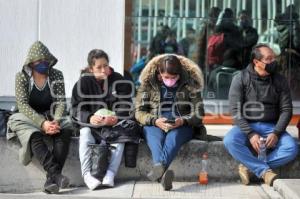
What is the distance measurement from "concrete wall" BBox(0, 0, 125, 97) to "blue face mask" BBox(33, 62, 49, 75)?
200 centimetres

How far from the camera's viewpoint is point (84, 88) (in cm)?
695

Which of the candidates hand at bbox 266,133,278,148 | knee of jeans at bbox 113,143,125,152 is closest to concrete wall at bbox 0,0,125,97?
knee of jeans at bbox 113,143,125,152

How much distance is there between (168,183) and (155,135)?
572mm

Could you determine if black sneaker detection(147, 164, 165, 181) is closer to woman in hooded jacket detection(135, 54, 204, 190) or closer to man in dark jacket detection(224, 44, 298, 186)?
woman in hooded jacket detection(135, 54, 204, 190)

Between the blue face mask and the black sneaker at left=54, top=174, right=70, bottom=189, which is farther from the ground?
the blue face mask

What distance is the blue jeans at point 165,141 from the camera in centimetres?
666

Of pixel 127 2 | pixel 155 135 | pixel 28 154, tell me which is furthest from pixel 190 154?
pixel 127 2

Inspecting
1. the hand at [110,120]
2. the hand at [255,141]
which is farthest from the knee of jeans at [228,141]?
the hand at [110,120]

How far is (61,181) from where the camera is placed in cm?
645

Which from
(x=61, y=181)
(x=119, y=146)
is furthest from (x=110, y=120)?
(x=61, y=181)

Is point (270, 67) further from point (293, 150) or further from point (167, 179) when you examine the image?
point (167, 179)

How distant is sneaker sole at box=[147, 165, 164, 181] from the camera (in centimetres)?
651

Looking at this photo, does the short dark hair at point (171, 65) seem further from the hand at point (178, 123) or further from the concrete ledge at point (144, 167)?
the concrete ledge at point (144, 167)

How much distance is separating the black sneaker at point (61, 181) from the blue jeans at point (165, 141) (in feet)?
2.98
